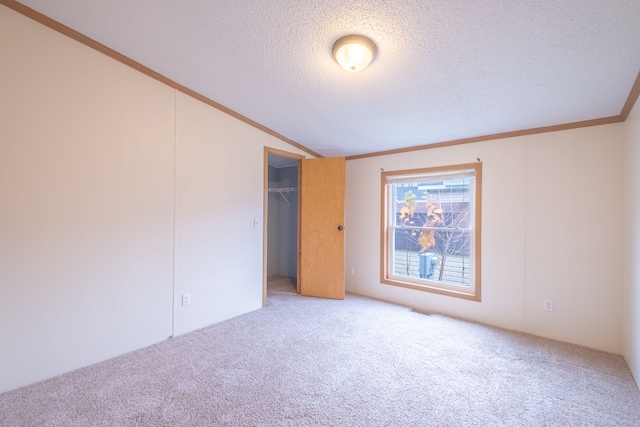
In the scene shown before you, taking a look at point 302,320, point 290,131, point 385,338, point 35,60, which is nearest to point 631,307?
point 385,338

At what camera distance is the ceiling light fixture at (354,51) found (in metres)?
1.71

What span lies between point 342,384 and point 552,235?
2426 millimetres

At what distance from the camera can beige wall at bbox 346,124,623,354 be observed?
2.35 m

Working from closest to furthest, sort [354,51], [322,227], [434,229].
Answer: [354,51] < [434,229] < [322,227]

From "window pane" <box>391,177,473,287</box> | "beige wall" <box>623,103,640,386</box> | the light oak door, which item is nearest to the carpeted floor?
"beige wall" <box>623,103,640,386</box>

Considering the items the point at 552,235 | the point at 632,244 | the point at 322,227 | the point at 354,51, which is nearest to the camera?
the point at 354,51

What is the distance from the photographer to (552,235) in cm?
259

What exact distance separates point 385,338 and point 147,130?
2.90 m

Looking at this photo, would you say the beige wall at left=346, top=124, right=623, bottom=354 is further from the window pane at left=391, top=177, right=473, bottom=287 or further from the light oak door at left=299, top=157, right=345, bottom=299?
the light oak door at left=299, top=157, right=345, bottom=299

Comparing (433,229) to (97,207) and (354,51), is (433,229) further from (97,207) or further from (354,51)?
(97,207)

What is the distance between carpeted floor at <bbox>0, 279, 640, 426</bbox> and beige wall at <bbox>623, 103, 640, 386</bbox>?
23 centimetres

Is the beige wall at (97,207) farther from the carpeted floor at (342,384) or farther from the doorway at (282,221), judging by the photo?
the doorway at (282,221)

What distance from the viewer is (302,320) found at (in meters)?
2.96

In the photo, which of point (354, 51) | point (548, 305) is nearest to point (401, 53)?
point (354, 51)
